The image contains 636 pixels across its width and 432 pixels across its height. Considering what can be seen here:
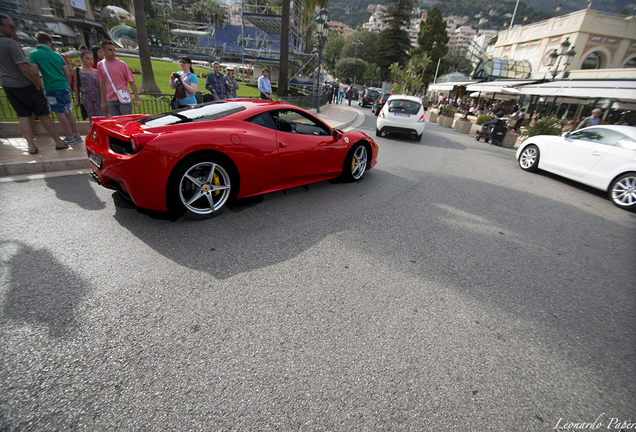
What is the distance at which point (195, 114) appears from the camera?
3.68 m

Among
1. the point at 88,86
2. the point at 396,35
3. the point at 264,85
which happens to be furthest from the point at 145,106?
the point at 396,35

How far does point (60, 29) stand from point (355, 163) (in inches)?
1968

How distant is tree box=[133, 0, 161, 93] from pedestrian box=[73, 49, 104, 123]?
27.2 feet

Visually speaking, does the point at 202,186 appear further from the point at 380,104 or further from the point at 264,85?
the point at 380,104

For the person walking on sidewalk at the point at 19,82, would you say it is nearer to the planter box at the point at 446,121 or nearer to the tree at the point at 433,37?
the planter box at the point at 446,121

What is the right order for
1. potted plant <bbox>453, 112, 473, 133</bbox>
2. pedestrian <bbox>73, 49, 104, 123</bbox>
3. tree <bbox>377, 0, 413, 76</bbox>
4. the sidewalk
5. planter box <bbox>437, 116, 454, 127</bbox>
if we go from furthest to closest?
tree <bbox>377, 0, 413, 76</bbox> → planter box <bbox>437, 116, 454, 127</bbox> → potted plant <bbox>453, 112, 473, 133</bbox> → pedestrian <bbox>73, 49, 104, 123</bbox> → the sidewalk

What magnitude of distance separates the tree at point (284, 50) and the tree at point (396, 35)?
59623 millimetres

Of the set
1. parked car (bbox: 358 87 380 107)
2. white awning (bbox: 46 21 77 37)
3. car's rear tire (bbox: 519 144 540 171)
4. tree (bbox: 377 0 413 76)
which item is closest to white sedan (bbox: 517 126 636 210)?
car's rear tire (bbox: 519 144 540 171)

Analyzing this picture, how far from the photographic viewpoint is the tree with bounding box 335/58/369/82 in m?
75.1

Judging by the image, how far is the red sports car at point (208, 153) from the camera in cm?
299

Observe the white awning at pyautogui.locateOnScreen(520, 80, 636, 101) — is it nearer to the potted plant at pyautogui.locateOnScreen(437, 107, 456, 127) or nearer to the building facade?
the potted plant at pyautogui.locateOnScreen(437, 107, 456, 127)

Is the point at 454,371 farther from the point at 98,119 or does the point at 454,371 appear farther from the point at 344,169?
the point at 98,119

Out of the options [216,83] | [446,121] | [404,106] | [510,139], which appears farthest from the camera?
[446,121]

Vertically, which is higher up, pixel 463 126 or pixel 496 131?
pixel 496 131
